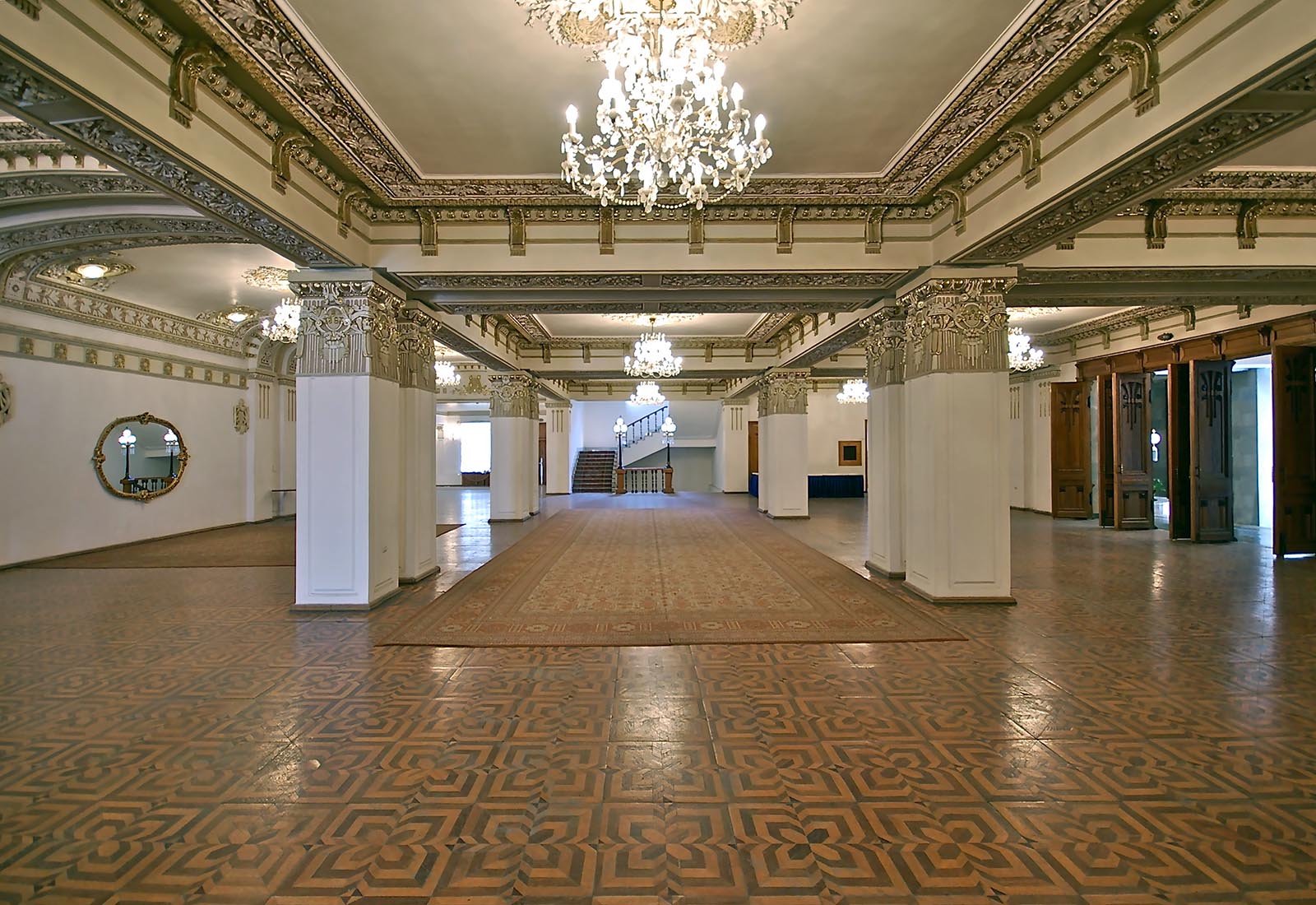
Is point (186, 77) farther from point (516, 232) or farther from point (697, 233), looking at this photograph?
point (697, 233)

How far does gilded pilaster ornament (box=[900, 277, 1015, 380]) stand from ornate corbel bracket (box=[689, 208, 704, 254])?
210 centimetres

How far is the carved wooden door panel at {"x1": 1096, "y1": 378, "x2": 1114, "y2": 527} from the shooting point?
11086mm

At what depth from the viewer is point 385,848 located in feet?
7.38

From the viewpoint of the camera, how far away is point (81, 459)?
27.6 feet

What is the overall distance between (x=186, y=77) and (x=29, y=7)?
90cm

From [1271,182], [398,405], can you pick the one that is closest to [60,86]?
[398,405]

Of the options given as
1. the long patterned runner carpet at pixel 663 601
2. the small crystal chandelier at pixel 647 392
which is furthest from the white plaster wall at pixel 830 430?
the long patterned runner carpet at pixel 663 601

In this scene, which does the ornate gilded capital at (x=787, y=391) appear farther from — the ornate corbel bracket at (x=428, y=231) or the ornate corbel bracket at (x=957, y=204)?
the ornate corbel bracket at (x=428, y=231)

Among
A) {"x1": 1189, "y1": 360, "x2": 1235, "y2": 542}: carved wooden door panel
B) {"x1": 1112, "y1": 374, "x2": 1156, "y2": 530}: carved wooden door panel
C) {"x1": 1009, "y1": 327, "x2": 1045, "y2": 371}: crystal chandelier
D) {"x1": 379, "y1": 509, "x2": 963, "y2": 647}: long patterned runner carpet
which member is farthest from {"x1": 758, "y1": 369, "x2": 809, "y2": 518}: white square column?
{"x1": 1189, "y1": 360, "x2": 1235, "y2": 542}: carved wooden door panel

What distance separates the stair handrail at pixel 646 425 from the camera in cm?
2389

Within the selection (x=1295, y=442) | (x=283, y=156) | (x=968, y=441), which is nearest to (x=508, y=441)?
(x=283, y=156)

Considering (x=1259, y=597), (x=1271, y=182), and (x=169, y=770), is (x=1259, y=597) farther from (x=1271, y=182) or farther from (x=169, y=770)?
(x=169, y=770)

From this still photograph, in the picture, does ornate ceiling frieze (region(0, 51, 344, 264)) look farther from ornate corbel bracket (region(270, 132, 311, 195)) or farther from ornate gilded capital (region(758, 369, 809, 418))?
ornate gilded capital (region(758, 369, 809, 418))

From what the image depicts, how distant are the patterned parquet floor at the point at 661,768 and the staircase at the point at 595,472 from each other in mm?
16564
